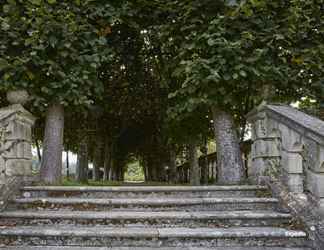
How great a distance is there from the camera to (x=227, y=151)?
657cm

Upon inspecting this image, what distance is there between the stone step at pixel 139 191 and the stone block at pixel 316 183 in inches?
35.4

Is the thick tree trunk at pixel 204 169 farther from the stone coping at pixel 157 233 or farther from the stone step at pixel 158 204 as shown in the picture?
the stone coping at pixel 157 233

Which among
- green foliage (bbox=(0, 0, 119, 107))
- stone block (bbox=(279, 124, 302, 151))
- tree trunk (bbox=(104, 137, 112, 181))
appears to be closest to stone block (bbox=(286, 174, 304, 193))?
stone block (bbox=(279, 124, 302, 151))

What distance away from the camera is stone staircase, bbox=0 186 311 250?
13.5ft

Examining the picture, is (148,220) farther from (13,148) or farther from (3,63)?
(3,63)

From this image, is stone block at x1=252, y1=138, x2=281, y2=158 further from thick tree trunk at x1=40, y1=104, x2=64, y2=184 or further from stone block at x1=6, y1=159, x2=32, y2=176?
stone block at x1=6, y1=159, x2=32, y2=176

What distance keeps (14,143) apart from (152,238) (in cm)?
270

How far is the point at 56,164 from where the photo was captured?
6605 millimetres

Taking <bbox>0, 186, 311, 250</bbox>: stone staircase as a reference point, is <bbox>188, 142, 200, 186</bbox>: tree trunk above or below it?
above

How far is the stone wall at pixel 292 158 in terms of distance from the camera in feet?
14.1

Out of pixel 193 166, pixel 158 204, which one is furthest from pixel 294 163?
pixel 193 166

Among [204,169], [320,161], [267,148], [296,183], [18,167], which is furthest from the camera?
[204,169]

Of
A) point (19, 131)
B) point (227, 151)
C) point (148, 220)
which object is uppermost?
point (19, 131)

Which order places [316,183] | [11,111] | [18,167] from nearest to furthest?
[316,183] < [11,111] < [18,167]
